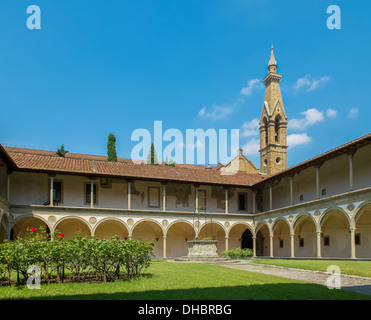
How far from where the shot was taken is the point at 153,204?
28.6m

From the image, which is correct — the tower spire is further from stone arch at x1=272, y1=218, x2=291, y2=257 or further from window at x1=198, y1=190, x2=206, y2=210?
stone arch at x1=272, y1=218, x2=291, y2=257

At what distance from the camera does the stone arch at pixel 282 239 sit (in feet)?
92.0

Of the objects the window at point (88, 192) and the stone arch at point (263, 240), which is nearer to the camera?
the window at point (88, 192)

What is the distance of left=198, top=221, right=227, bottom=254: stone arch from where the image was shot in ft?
94.4

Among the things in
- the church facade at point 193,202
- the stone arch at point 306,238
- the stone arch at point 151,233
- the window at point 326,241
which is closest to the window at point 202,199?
the church facade at point 193,202

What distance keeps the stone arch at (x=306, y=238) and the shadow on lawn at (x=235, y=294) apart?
55.0 ft

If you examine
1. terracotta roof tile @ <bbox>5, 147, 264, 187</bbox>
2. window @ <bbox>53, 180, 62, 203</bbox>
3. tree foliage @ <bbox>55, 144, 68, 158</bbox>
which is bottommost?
window @ <bbox>53, 180, 62, 203</bbox>

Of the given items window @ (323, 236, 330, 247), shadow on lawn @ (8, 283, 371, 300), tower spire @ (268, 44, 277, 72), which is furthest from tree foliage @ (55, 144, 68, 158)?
shadow on lawn @ (8, 283, 371, 300)

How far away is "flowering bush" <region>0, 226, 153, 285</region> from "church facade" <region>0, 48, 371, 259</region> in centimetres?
1072

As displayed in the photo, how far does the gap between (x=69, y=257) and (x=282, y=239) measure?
72.5 feet

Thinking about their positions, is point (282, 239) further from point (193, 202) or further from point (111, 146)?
point (111, 146)

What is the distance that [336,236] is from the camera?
23734 mm

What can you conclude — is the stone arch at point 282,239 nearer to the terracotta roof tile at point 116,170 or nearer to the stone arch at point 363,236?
the terracotta roof tile at point 116,170

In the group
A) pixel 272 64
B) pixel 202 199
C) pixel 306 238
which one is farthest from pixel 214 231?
pixel 272 64
